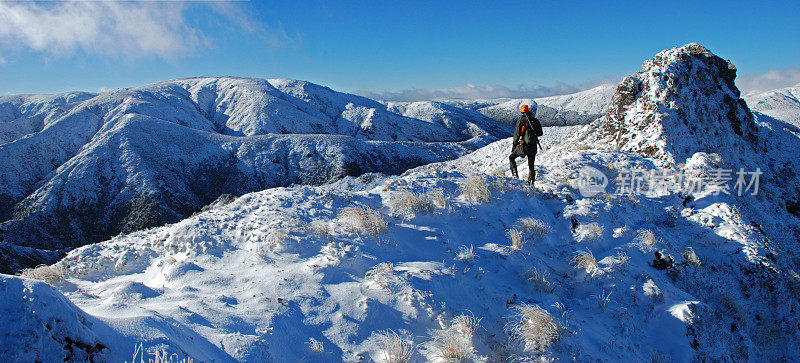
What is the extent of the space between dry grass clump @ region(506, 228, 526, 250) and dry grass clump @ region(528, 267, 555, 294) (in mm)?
726

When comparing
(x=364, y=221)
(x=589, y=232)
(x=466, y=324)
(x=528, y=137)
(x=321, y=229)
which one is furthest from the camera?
(x=528, y=137)

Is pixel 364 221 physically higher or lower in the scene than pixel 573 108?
lower

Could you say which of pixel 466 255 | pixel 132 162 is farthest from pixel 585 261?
pixel 132 162

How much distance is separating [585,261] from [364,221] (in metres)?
4.55

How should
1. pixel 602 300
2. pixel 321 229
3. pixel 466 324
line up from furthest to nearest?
pixel 321 229 < pixel 602 300 < pixel 466 324

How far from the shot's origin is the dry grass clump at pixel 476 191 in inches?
Result: 339

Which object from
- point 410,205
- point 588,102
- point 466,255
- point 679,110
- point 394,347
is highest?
point 588,102

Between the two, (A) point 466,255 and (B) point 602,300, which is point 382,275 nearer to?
(A) point 466,255

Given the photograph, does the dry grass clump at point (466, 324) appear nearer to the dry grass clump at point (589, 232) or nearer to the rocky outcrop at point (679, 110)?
the dry grass clump at point (589, 232)

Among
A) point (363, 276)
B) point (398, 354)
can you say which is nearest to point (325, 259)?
point (363, 276)

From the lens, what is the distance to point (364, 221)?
7043mm

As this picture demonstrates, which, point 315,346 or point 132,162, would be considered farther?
point 132,162

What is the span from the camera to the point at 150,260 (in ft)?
23.9

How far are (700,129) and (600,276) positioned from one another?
1553 cm
